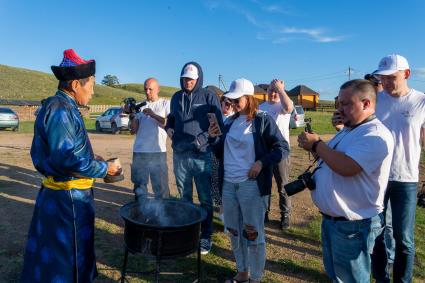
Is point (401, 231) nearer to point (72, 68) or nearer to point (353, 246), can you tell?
point (353, 246)

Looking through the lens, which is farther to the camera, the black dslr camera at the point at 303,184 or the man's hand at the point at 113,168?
the man's hand at the point at 113,168

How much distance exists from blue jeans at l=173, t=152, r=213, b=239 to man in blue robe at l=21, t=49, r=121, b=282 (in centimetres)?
150

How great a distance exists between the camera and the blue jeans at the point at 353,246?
2.21m

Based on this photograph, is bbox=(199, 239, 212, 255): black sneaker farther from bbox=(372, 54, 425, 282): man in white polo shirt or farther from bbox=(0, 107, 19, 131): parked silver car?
bbox=(0, 107, 19, 131): parked silver car

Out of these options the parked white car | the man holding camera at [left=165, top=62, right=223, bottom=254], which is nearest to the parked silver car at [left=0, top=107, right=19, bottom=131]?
the parked white car

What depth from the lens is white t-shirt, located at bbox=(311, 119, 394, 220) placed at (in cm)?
206

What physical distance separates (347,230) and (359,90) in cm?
88

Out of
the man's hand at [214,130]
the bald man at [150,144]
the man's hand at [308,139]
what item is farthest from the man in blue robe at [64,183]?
the bald man at [150,144]

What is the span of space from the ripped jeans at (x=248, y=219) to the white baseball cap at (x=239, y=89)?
78 centimetres

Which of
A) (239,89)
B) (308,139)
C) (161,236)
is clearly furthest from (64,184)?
(308,139)

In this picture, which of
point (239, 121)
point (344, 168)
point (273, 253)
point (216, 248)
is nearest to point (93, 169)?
point (239, 121)

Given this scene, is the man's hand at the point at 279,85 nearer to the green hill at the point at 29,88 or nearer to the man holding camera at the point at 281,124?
the man holding camera at the point at 281,124

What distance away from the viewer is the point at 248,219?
3189mm

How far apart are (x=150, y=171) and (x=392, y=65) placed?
334 centimetres
